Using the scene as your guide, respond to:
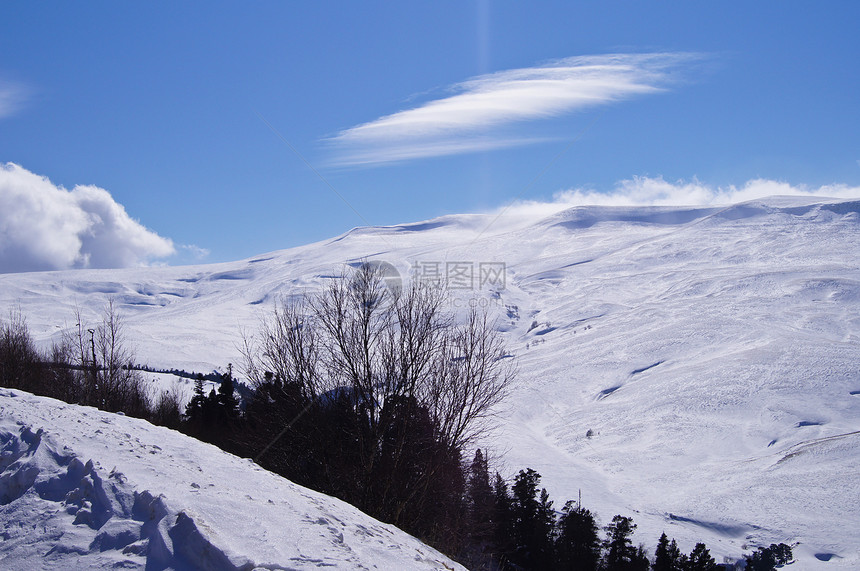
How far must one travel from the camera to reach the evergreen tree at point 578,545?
30.1 metres

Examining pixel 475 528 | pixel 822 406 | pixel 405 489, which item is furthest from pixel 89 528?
pixel 822 406

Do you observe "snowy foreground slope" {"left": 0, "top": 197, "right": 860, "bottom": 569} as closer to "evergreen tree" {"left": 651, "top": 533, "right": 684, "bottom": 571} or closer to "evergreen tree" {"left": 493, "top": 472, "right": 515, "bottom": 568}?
"evergreen tree" {"left": 493, "top": 472, "right": 515, "bottom": 568}

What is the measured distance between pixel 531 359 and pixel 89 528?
164 m

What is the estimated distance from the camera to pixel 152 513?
5703mm

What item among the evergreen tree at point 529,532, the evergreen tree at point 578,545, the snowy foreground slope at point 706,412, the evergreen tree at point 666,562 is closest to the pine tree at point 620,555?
the evergreen tree at point 578,545

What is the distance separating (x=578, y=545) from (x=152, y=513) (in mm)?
29743

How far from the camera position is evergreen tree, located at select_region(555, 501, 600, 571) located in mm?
30094

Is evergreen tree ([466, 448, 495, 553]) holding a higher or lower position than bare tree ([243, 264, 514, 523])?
lower

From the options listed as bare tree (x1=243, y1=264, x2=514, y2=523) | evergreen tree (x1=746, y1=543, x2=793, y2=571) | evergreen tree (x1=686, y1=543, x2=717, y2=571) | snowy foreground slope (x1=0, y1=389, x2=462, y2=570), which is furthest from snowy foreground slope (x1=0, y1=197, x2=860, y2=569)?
snowy foreground slope (x1=0, y1=389, x2=462, y2=570)

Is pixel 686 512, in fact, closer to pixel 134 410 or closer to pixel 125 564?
pixel 134 410

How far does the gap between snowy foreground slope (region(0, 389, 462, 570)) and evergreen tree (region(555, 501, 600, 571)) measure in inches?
981

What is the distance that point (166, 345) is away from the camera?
189125 millimetres

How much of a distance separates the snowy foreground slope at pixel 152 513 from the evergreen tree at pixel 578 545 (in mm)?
24912

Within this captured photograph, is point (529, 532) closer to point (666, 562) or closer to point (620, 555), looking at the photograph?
point (620, 555)
